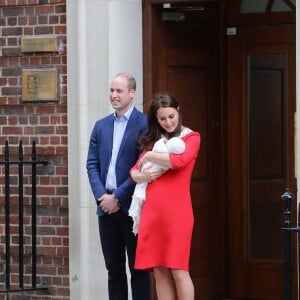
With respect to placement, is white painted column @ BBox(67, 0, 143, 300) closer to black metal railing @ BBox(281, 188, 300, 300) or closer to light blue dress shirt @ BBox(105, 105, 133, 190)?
light blue dress shirt @ BBox(105, 105, 133, 190)

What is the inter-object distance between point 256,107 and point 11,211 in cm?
218

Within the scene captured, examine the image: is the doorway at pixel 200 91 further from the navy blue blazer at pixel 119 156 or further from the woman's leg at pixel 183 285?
the woman's leg at pixel 183 285

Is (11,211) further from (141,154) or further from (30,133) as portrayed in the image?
(141,154)

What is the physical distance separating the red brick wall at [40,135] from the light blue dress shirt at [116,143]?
1.27m

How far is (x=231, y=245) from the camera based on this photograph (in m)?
9.27

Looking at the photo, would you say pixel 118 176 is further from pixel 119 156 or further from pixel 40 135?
pixel 40 135

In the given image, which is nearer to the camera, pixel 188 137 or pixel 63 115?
pixel 188 137

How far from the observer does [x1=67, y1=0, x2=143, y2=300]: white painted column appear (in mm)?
8703

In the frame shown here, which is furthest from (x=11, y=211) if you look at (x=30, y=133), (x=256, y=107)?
(x=256, y=107)

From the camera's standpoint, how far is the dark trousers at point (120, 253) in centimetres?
769

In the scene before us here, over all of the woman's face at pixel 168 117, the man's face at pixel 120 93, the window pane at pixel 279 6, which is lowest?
the woman's face at pixel 168 117

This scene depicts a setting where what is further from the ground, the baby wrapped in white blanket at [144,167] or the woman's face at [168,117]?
the woman's face at [168,117]

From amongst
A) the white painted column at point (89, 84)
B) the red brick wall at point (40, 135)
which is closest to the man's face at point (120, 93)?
the white painted column at point (89, 84)

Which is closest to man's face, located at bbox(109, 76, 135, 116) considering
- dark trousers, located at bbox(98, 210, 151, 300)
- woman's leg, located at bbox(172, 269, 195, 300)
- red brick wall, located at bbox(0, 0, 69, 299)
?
dark trousers, located at bbox(98, 210, 151, 300)
